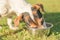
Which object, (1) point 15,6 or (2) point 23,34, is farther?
(2) point 23,34

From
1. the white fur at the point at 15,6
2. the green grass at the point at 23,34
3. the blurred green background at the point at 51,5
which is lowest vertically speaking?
the blurred green background at the point at 51,5

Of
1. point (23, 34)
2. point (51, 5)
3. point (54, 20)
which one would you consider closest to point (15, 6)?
point (23, 34)

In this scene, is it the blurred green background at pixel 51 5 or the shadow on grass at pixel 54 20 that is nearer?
the shadow on grass at pixel 54 20

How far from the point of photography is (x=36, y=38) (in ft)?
15.4

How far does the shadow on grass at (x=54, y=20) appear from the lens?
539 centimetres

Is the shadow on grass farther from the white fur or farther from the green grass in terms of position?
the white fur

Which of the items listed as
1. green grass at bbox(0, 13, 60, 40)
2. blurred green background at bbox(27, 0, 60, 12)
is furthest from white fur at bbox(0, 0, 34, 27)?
blurred green background at bbox(27, 0, 60, 12)

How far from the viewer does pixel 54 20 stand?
6434 mm

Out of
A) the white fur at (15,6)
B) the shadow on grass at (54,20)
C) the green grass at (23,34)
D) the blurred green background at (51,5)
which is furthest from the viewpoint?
the blurred green background at (51,5)

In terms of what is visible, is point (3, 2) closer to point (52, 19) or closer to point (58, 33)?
Answer: point (58, 33)

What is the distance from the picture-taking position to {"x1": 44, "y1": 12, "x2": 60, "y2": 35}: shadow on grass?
539 centimetres

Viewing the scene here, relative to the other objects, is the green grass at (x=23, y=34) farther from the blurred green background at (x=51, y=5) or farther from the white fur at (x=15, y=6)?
the blurred green background at (x=51, y=5)

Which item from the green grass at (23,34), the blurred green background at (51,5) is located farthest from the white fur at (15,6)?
the blurred green background at (51,5)

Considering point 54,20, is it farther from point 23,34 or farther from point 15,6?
point 15,6
